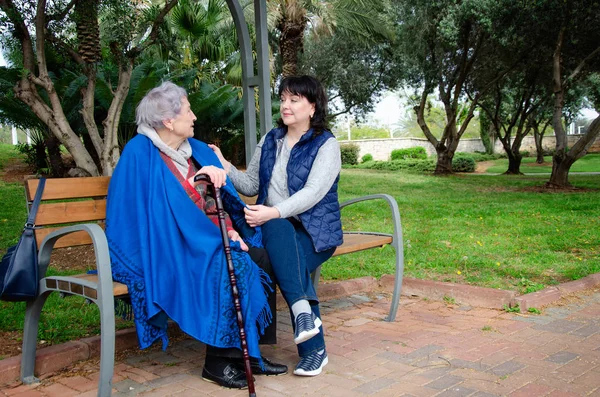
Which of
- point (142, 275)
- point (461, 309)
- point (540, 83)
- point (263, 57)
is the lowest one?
point (461, 309)

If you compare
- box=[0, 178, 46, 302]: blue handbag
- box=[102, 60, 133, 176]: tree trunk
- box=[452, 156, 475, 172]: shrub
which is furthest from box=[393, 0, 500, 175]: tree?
box=[0, 178, 46, 302]: blue handbag

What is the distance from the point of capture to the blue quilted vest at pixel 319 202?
10.4 ft

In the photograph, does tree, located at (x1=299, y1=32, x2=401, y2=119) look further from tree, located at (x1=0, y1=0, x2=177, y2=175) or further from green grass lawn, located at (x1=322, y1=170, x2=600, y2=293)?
tree, located at (x1=0, y1=0, x2=177, y2=175)

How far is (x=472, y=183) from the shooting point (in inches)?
637

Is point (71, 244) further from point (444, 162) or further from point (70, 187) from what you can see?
point (444, 162)

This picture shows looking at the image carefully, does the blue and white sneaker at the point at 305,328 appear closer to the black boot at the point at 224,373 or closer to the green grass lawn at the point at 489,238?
the black boot at the point at 224,373

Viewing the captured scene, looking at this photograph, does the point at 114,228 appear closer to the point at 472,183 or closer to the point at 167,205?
the point at 167,205

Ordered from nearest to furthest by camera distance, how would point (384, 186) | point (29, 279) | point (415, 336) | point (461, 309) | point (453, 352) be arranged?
point (29, 279)
point (453, 352)
point (415, 336)
point (461, 309)
point (384, 186)

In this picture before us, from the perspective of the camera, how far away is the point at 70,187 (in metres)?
3.02

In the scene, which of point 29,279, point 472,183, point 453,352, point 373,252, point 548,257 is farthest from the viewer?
point 472,183

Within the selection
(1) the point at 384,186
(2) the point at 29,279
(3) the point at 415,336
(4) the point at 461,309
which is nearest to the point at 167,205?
(2) the point at 29,279

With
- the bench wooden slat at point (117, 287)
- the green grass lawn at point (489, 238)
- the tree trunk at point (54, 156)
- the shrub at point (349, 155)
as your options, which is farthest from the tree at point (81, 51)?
the shrub at point (349, 155)

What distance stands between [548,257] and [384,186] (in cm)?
937

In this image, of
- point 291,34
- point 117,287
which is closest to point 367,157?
point 291,34
